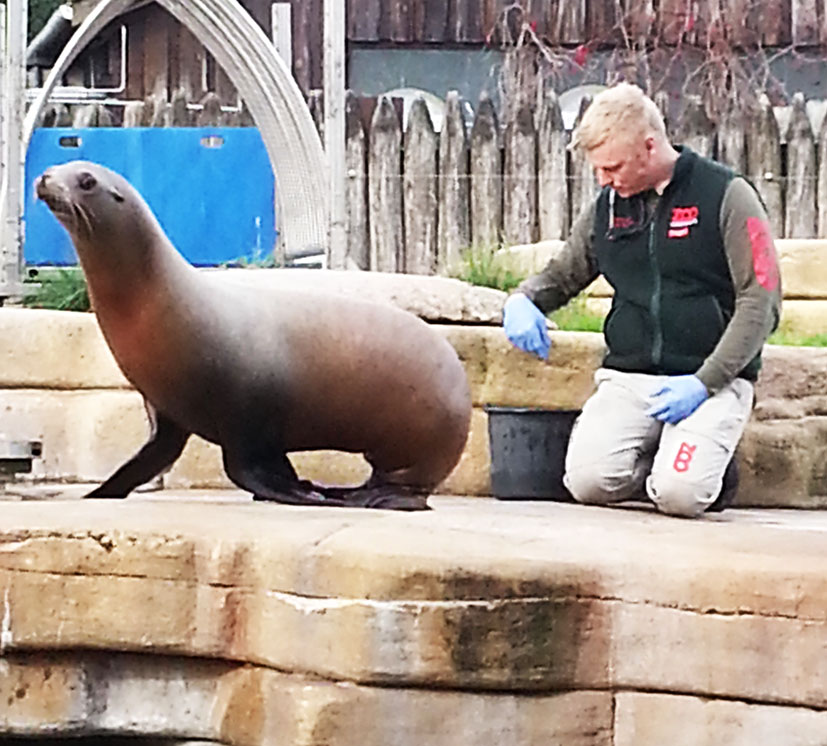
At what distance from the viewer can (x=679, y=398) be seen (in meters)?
3.61

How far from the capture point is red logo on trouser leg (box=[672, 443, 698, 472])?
364cm

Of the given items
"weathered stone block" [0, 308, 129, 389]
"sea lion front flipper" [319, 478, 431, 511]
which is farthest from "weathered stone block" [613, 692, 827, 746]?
"weathered stone block" [0, 308, 129, 389]

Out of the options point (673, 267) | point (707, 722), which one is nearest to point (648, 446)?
point (673, 267)

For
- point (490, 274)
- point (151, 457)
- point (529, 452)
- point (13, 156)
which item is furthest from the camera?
point (13, 156)

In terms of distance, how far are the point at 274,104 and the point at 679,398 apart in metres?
2.67

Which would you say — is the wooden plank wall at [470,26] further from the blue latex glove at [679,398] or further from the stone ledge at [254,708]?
the stone ledge at [254,708]

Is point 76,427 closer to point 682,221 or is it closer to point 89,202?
point 89,202

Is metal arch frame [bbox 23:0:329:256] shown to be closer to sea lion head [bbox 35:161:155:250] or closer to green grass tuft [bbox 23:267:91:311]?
green grass tuft [bbox 23:267:91:311]

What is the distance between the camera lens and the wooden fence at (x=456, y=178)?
6656mm

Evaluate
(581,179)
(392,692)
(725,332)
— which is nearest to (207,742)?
(392,692)

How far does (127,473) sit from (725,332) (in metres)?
1.46

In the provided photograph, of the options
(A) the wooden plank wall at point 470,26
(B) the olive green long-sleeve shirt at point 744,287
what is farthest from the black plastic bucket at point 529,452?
(A) the wooden plank wall at point 470,26

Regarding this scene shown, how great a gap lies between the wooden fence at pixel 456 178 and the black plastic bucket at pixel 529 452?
2.51 m

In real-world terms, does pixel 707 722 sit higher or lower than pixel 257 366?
lower
